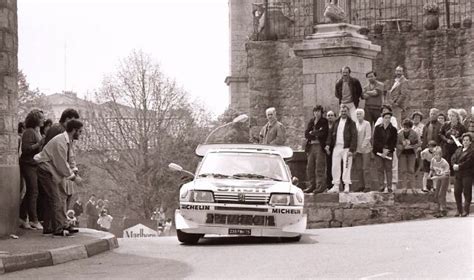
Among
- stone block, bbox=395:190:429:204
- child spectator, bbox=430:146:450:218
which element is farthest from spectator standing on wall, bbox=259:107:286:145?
child spectator, bbox=430:146:450:218

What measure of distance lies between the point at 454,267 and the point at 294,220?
13.6 feet

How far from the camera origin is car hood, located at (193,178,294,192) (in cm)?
1529

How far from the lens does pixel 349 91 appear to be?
20891 mm

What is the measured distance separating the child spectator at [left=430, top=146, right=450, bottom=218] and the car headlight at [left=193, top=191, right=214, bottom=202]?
6018mm

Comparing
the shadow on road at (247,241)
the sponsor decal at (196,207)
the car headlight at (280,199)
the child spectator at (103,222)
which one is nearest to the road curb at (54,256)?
the sponsor decal at (196,207)

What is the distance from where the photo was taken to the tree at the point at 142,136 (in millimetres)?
48406

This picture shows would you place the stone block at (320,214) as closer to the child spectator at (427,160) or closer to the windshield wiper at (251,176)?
the child spectator at (427,160)

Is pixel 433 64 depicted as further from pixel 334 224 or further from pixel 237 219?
pixel 237 219

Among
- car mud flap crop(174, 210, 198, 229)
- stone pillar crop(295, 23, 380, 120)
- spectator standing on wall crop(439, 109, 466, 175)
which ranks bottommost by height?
car mud flap crop(174, 210, 198, 229)

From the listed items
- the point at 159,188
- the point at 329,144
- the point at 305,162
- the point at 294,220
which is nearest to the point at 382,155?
the point at 329,144

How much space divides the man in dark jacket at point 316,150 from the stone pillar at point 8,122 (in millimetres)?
6533

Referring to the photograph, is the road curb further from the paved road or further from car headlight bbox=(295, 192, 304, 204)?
car headlight bbox=(295, 192, 304, 204)

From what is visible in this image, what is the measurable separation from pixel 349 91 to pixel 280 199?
6131 millimetres

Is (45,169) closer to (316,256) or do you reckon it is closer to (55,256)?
(55,256)
